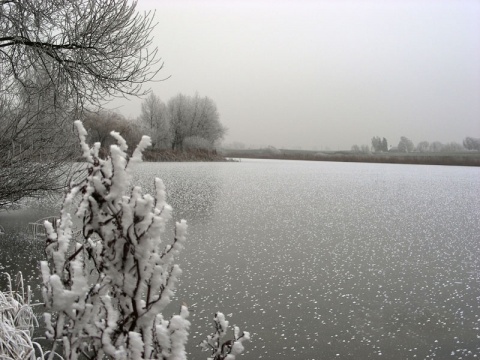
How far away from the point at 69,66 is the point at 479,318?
5856 mm

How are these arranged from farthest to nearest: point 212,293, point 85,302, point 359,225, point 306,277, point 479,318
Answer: point 359,225 → point 306,277 → point 212,293 → point 479,318 → point 85,302

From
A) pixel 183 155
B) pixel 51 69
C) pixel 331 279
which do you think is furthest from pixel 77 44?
pixel 183 155

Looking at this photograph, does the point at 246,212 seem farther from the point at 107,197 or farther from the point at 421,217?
the point at 107,197

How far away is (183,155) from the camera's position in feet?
145

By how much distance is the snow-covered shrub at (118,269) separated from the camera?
3.53 ft

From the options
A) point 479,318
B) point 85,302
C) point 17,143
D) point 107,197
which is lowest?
point 479,318

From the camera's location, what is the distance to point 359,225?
8141 millimetres

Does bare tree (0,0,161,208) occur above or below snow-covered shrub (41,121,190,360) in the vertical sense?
above

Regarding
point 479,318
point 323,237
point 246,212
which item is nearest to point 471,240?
point 323,237

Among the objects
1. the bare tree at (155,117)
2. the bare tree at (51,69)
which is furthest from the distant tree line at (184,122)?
the bare tree at (51,69)

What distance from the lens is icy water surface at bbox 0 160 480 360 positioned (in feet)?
10.3

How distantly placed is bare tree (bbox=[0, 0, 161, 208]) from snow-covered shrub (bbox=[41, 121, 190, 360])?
15.8 feet

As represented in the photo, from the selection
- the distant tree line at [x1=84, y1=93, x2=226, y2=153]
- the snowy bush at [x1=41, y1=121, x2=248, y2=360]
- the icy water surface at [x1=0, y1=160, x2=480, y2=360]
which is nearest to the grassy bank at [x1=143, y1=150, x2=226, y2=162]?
the distant tree line at [x1=84, y1=93, x2=226, y2=153]

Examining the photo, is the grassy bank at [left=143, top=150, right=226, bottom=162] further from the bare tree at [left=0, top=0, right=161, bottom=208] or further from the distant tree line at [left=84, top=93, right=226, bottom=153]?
the bare tree at [left=0, top=0, right=161, bottom=208]
